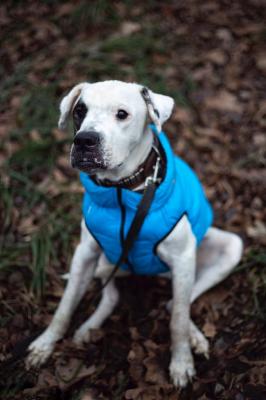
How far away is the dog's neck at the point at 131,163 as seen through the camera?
2.68 m

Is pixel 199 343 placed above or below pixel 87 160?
below

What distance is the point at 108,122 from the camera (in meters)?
2.49

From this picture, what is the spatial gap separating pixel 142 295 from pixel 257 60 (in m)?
3.36

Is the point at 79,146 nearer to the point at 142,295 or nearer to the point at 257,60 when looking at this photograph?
the point at 142,295

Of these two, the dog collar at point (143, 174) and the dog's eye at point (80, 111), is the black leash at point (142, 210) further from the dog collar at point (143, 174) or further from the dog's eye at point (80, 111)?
the dog's eye at point (80, 111)

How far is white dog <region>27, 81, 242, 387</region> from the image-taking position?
249 centimetres

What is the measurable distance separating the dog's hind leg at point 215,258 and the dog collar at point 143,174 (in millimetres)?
973

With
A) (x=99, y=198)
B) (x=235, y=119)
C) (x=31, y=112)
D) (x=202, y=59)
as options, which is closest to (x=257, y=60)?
(x=202, y=59)

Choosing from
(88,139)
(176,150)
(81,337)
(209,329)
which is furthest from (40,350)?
(176,150)

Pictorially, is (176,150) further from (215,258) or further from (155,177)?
(155,177)

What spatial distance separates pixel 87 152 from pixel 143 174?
47 centimetres

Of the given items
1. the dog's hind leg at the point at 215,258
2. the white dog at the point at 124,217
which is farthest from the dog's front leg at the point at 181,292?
the dog's hind leg at the point at 215,258

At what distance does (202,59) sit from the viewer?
5.46 meters

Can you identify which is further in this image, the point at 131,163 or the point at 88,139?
the point at 131,163
